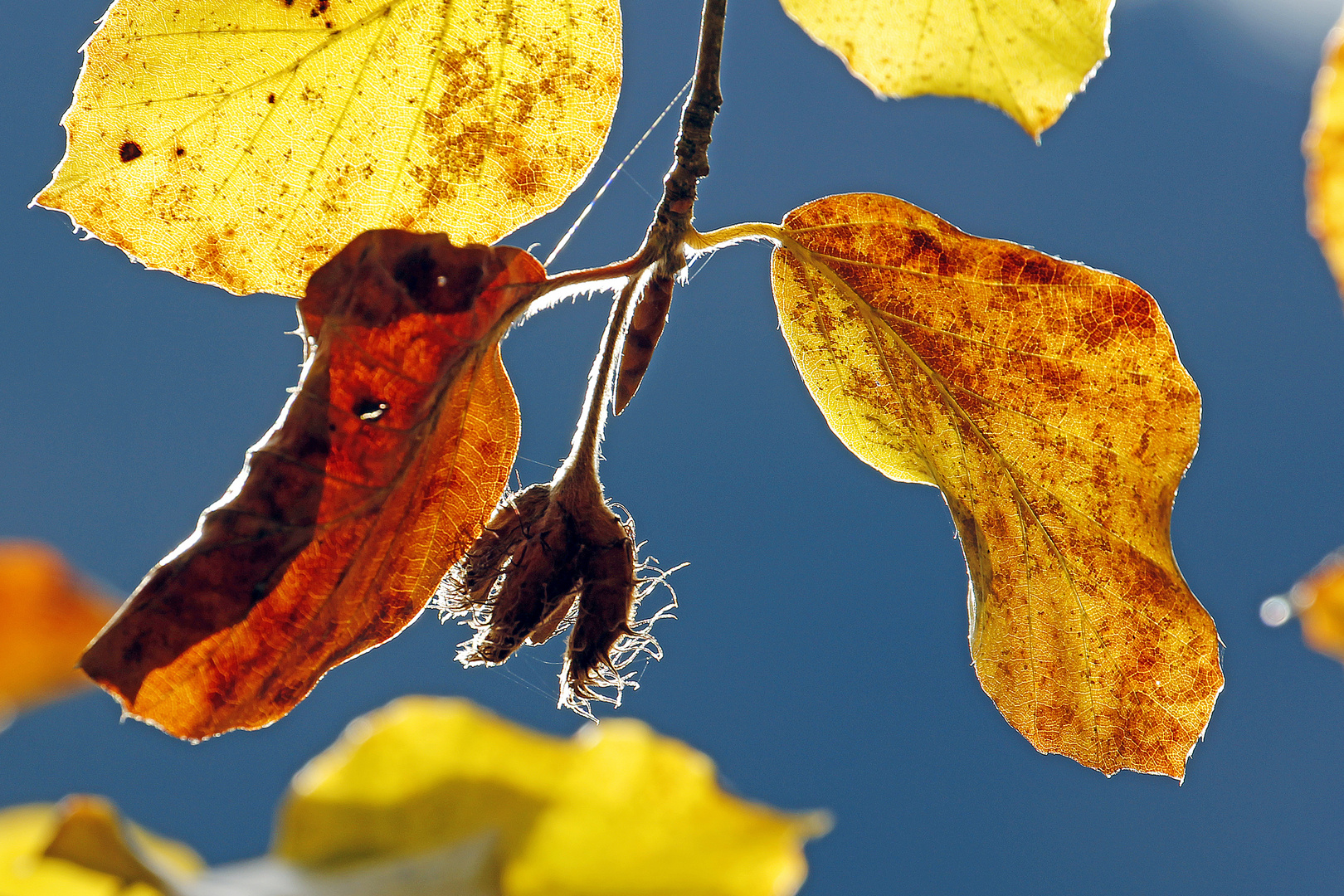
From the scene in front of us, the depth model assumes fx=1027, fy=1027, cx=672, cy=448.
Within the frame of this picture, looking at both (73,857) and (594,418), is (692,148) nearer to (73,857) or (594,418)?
(594,418)

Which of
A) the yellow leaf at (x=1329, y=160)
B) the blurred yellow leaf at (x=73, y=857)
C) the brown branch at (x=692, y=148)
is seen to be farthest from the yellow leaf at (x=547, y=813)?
the brown branch at (x=692, y=148)

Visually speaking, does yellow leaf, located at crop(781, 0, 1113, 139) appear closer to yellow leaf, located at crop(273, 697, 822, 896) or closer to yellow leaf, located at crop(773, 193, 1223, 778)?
yellow leaf, located at crop(773, 193, 1223, 778)

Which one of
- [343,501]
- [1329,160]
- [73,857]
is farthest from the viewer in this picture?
[343,501]

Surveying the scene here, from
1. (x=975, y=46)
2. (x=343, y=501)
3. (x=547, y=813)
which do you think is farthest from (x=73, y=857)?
(x=975, y=46)

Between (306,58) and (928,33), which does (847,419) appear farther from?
(306,58)

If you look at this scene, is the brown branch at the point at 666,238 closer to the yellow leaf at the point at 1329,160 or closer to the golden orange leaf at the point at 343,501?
the golden orange leaf at the point at 343,501

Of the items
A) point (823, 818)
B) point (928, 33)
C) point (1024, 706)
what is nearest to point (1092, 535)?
point (1024, 706)
